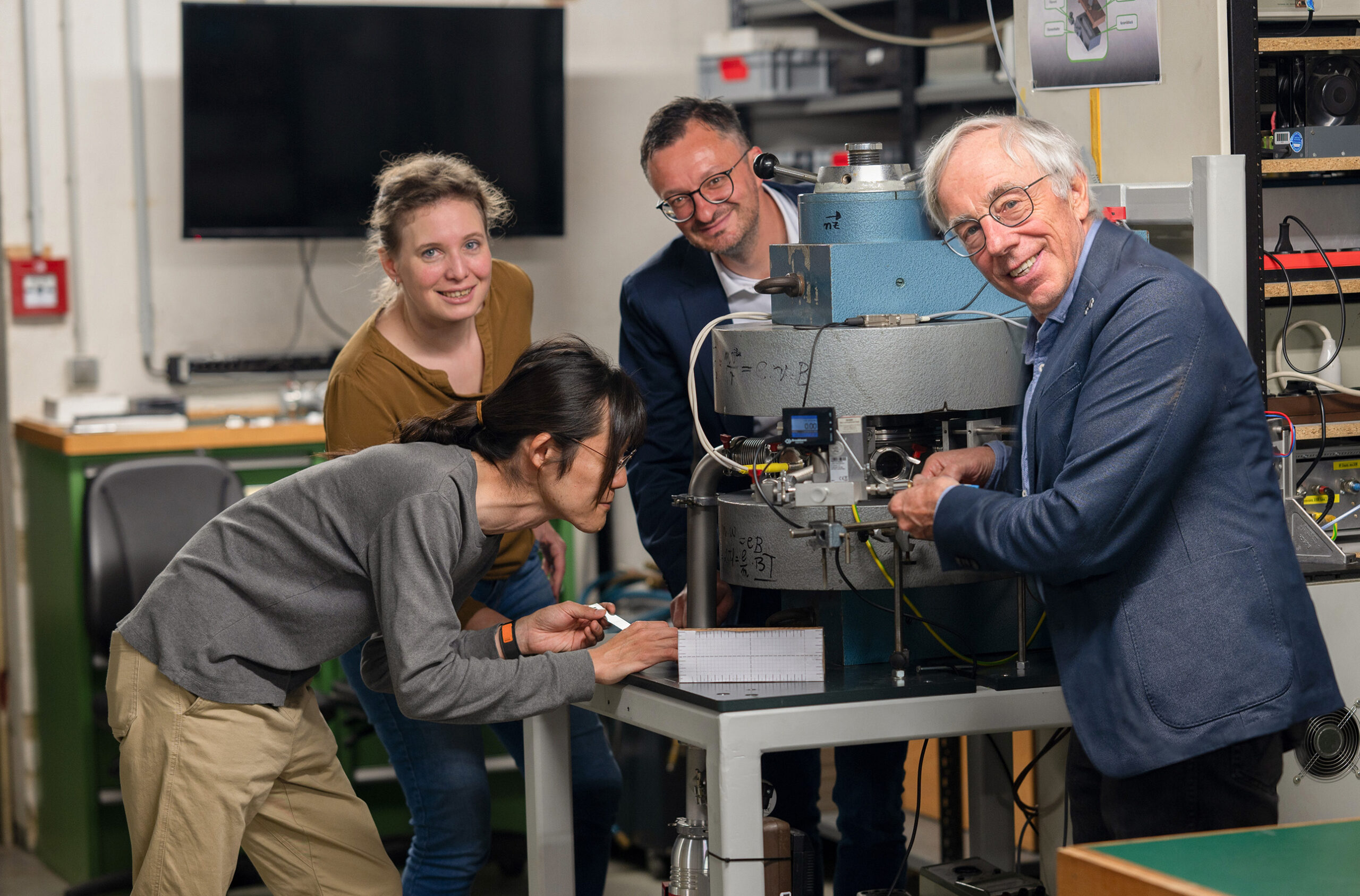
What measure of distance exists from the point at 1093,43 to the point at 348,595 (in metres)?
1.36

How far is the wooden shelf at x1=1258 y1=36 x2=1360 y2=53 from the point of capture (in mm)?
2295

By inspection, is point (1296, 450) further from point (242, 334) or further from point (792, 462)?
point (242, 334)

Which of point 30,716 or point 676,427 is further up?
point 676,427

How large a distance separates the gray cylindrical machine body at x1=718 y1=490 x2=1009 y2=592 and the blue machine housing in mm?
247

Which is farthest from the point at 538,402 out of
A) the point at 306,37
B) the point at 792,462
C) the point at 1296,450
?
the point at 306,37

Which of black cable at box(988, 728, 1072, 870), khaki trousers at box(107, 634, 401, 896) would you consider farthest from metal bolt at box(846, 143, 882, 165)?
khaki trousers at box(107, 634, 401, 896)

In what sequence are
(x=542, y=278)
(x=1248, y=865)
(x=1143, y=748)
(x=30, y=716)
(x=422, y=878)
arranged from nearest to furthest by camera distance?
(x=1248, y=865)
(x=1143, y=748)
(x=422, y=878)
(x=30, y=716)
(x=542, y=278)

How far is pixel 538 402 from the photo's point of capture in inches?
74.8

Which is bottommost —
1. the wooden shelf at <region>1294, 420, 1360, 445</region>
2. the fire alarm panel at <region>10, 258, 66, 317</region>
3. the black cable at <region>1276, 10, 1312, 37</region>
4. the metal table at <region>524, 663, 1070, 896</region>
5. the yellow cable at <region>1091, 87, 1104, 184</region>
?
the metal table at <region>524, 663, 1070, 896</region>

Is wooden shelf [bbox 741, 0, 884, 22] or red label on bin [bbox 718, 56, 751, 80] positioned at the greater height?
wooden shelf [bbox 741, 0, 884, 22]

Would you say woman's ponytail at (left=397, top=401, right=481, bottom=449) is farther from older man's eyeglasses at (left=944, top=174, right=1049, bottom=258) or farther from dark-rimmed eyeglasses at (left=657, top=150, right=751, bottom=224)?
older man's eyeglasses at (left=944, top=174, right=1049, bottom=258)

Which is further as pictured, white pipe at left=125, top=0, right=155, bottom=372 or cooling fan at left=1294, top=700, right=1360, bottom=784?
white pipe at left=125, top=0, right=155, bottom=372

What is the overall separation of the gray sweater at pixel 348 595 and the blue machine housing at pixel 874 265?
1.61 feet

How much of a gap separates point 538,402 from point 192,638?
1.74 ft
